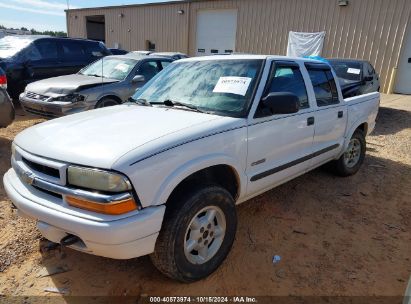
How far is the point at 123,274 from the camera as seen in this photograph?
281 cm

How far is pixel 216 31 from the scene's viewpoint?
18.8 meters

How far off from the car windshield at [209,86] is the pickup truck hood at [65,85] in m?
3.20

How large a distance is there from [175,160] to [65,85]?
16.3ft

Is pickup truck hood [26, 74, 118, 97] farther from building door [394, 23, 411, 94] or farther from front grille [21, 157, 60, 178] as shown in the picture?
building door [394, 23, 411, 94]

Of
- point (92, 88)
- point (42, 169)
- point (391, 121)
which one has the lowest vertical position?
point (391, 121)

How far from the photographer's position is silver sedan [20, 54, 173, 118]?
6.34 meters

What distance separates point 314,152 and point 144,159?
7.82 feet

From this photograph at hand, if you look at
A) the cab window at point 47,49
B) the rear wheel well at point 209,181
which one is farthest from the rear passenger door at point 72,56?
the rear wheel well at point 209,181

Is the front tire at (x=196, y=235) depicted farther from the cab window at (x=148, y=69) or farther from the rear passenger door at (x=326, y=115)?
the cab window at (x=148, y=69)

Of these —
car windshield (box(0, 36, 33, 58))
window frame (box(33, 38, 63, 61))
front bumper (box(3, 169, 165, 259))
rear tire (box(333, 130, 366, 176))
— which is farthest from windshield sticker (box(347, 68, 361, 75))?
car windshield (box(0, 36, 33, 58))

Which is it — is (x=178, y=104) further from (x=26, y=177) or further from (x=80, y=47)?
(x=80, y=47)

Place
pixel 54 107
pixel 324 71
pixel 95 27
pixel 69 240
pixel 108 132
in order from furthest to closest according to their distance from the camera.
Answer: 1. pixel 95 27
2. pixel 54 107
3. pixel 324 71
4. pixel 108 132
5. pixel 69 240

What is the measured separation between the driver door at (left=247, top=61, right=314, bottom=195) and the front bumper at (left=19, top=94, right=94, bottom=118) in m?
4.17

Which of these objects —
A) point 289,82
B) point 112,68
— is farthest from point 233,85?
point 112,68
